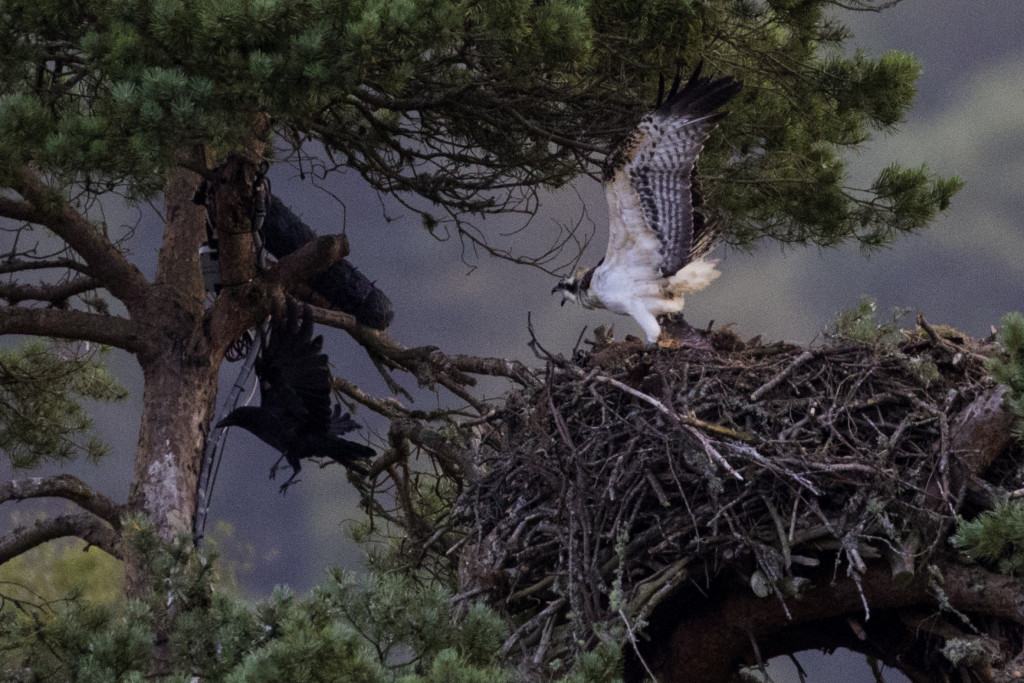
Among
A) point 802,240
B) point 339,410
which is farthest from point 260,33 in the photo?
point 802,240

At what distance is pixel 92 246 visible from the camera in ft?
20.5

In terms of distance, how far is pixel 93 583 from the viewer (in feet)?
38.6

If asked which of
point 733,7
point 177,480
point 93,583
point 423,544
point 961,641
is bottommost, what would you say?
point 961,641

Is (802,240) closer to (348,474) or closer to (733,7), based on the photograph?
(733,7)

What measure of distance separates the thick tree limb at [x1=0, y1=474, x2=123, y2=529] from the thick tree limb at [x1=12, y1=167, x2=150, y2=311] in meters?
1.10

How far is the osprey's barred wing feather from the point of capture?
210 inches

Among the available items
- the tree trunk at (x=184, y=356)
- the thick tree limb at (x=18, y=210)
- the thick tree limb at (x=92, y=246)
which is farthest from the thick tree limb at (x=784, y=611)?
the thick tree limb at (x=18, y=210)

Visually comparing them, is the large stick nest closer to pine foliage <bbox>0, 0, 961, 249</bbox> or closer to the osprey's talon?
the osprey's talon

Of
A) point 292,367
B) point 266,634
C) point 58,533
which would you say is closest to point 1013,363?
point 266,634

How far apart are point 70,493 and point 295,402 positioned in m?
1.55

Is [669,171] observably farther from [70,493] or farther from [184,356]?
[70,493]

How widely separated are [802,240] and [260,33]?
4.15m

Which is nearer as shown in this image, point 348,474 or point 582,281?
point 582,281

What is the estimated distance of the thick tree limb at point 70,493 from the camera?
19.2 ft
